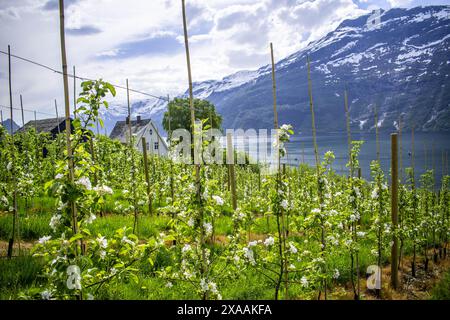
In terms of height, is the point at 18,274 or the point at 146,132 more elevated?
the point at 146,132

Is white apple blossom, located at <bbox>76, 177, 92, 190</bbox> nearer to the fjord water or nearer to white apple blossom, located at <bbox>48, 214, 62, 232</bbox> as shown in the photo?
white apple blossom, located at <bbox>48, 214, 62, 232</bbox>

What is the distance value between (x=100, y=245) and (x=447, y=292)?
742 cm

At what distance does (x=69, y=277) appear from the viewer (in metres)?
2.63

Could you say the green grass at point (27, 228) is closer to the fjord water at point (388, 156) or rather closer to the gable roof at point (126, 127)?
the fjord water at point (388, 156)

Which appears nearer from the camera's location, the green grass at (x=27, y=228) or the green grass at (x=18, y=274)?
the green grass at (x=18, y=274)

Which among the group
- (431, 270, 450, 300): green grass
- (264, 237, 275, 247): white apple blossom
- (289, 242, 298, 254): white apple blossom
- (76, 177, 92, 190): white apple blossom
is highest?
(76, 177, 92, 190): white apple blossom

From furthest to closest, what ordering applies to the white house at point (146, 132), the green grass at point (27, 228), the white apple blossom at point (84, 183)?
the white house at point (146, 132), the green grass at point (27, 228), the white apple blossom at point (84, 183)

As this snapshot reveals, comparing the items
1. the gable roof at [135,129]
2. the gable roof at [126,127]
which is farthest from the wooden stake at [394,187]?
the gable roof at [126,127]

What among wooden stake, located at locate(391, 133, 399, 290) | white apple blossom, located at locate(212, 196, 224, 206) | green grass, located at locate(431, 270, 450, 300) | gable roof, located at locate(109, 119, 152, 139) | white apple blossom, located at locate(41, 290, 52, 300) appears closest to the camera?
white apple blossom, located at locate(41, 290, 52, 300)

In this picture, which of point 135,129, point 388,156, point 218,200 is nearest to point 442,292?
point 218,200

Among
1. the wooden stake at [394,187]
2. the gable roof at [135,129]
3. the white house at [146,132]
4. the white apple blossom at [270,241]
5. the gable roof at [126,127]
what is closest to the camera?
the white apple blossom at [270,241]

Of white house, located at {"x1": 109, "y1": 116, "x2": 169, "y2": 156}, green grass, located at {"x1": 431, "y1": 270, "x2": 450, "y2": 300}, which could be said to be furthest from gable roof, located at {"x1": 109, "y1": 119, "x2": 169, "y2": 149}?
green grass, located at {"x1": 431, "y1": 270, "x2": 450, "y2": 300}

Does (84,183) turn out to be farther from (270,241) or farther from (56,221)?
(270,241)
